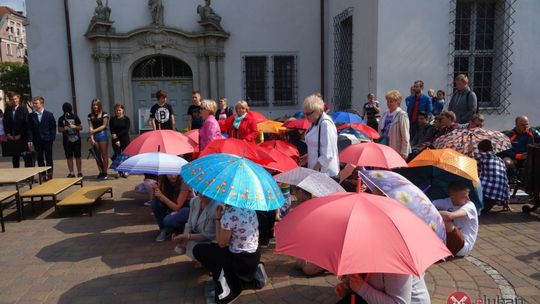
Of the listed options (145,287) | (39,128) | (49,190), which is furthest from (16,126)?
(145,287)

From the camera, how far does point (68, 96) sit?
582 inches

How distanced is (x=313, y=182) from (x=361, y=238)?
1.40 m

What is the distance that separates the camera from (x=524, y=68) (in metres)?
10.5

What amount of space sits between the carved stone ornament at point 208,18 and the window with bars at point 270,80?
1498mm

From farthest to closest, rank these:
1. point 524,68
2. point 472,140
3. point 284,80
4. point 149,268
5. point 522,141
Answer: point 284,80
point 524,68
point 522,141
point 472,140
point 149,268

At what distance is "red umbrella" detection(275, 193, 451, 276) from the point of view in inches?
84.7

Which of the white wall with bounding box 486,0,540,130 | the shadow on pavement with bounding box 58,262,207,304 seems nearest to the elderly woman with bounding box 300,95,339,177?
the shadow on pavement with bounding box 58,262,207,304

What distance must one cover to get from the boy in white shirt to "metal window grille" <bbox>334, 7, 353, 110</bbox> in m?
8.38

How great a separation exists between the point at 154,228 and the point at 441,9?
824 cm

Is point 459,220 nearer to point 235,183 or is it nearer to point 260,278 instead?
point 260,278

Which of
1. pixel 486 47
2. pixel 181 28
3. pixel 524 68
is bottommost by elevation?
pixel 524 68

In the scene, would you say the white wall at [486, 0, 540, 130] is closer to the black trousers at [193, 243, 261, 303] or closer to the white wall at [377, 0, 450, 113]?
the white wall at [377, 0, 450, 113]

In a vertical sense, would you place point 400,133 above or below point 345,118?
below

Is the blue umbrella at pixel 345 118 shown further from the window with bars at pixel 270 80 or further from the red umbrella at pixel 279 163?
the window with bars at pixel 270 80
